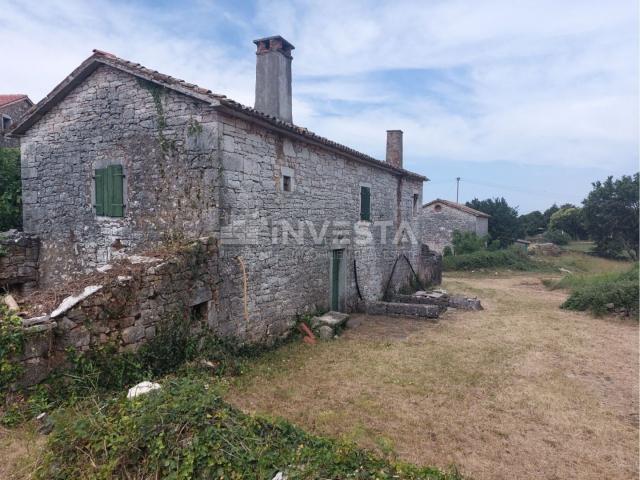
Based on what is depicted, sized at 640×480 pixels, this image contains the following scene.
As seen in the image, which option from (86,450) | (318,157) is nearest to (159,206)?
(318,157)

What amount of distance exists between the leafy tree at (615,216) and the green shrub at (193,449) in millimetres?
34192

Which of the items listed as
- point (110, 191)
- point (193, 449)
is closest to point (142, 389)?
point (193, 449)

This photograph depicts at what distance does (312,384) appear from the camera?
620cm

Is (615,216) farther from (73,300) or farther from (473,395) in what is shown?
(73,300)

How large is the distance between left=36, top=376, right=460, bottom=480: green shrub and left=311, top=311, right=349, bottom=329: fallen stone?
5356 millimetres

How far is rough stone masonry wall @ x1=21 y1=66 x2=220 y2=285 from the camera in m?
6.84

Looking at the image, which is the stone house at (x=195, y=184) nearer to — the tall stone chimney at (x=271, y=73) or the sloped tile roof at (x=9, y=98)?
the tall stone chimney at (x=271, y=73)

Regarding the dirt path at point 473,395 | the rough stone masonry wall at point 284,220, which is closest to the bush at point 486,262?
the rough stone masonry wall at point 284,220

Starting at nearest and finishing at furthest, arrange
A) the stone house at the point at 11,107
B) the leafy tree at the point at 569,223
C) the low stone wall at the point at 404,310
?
1. the low stone wall at the point at 404,310
2. the stone house at the point at 11,107
3. the leafy tree at the point at 569,223

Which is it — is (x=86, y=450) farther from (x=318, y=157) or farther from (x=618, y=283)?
(x=618, y=283)

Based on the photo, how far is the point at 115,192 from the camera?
7.61 m

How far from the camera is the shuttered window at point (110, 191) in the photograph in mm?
7574

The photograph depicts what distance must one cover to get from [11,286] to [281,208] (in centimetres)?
582

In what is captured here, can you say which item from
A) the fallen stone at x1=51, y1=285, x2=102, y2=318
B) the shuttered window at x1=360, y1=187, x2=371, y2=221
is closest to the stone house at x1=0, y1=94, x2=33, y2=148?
the shuttered window at x1=360, y1=187, x2=371, y2=221
